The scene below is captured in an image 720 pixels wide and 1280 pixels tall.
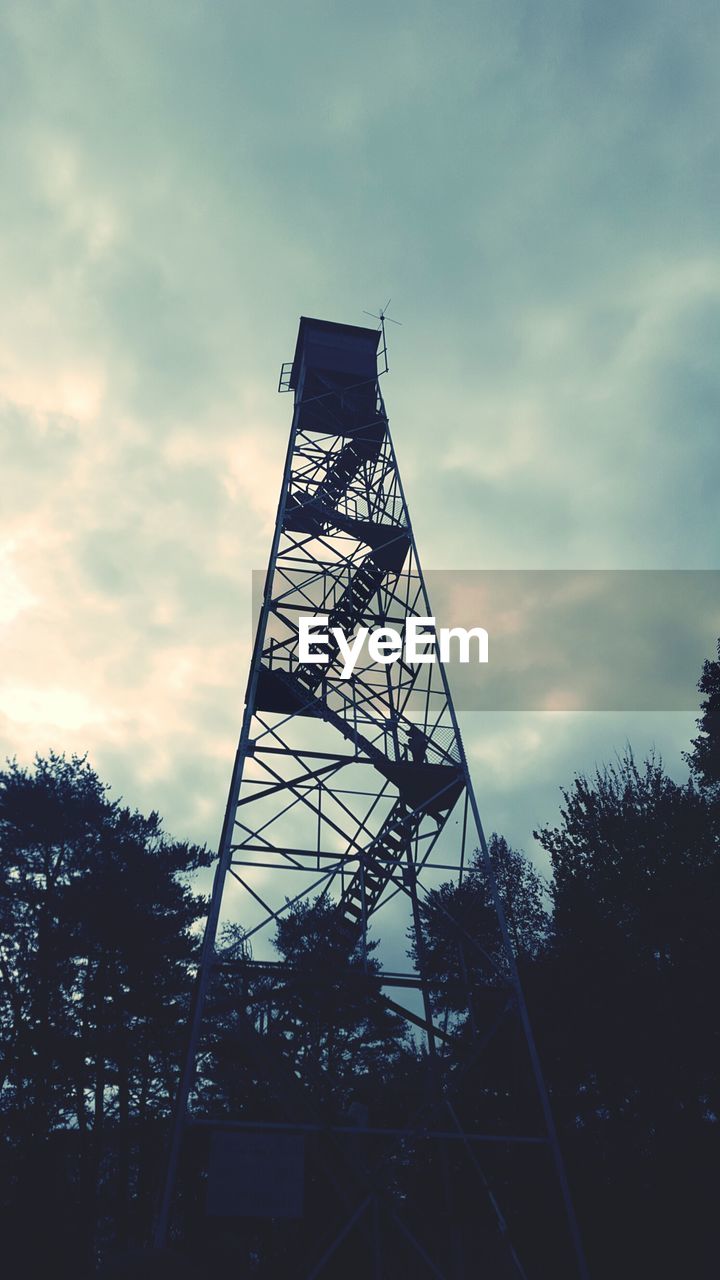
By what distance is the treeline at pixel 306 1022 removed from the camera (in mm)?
19062

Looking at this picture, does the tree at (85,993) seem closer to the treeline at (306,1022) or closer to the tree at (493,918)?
the treeline at (306,1022)

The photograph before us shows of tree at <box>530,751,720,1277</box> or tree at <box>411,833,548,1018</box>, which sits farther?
tree at <box>411,833,548,1018</box>

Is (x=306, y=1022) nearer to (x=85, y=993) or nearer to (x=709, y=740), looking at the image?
(x=85, y=993)

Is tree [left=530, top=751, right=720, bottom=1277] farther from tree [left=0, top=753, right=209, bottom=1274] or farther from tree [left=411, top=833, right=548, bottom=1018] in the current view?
tree [left=0, top=753, right=209, bottom=1274]

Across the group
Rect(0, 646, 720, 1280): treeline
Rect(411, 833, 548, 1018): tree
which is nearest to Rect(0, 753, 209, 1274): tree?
Rect(0, 646, 720, 1280): treeline

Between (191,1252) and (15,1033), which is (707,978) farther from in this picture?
(15,1033)

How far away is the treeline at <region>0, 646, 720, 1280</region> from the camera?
62.5ft

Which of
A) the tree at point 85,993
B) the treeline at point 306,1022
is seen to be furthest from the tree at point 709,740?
the tree at point 85,993

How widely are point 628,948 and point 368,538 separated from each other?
1445 centimetres

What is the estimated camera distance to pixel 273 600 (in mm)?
15109

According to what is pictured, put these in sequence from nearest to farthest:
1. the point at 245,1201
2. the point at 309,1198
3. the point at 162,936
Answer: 1. the point at 245,1201
2. the point at 309,1198
3. the point at 162,936

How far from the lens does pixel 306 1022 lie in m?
21.5

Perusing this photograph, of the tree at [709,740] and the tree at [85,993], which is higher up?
the tree at [709,740]

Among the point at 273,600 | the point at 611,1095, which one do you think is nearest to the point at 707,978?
the point at 611,1095
